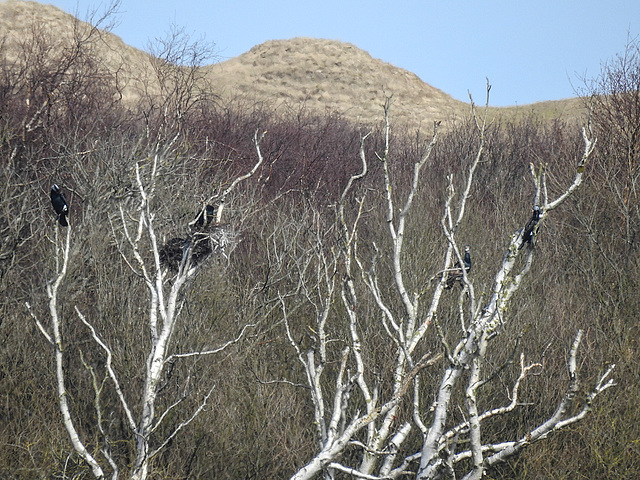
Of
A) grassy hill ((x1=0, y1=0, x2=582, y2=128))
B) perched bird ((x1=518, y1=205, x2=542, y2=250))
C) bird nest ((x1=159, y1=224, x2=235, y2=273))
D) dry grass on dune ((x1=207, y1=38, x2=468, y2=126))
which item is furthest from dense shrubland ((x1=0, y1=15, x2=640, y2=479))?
dry grass on dune ((x1=207, y1=38, x2=468, y2=126))

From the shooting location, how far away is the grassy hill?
5116cm

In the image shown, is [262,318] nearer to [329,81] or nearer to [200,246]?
[200,246]

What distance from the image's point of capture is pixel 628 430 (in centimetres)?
1034

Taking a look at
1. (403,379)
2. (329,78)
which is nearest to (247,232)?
(403,379)

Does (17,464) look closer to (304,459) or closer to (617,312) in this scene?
(304,459)

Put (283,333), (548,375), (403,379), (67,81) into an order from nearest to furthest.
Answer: (403,379) → (548,375) → (283,333) → (67,81)

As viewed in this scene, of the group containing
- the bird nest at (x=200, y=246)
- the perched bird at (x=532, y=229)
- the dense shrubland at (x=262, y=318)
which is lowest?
the dense shrubland at (x=262, y=318)

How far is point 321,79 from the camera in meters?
59.7

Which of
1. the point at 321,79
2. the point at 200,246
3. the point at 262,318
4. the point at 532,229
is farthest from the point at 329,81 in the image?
the point at 532,229

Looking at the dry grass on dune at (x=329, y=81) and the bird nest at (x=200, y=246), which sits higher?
the dry grass on dune at (x=329, y=81)

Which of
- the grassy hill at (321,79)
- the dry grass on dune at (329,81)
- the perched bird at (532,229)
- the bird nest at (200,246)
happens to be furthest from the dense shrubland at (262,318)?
the dry grass on dune at (329,81)

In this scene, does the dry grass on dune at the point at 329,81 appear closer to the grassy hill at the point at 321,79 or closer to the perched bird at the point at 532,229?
the grassy hill at the point at 321,79

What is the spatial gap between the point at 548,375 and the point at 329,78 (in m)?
50.4

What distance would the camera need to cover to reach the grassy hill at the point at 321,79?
51156 mm
